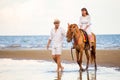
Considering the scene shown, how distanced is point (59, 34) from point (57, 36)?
0.04m

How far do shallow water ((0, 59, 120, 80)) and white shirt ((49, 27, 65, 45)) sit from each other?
1.11ft

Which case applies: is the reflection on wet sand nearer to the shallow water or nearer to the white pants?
the shallow water

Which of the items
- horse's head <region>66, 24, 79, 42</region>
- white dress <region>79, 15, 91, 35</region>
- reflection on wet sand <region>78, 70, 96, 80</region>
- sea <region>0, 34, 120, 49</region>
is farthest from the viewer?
sea <region>0, 34, 120, 49</region>

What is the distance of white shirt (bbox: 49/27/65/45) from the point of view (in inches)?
178

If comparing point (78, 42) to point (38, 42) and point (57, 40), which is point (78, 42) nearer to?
point (57, 40)

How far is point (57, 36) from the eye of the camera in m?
4.54

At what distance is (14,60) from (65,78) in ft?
3.70

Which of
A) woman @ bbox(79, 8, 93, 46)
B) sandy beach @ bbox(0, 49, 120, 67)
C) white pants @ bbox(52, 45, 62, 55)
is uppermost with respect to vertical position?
woman @ bbox(79, 8, 93, 46)

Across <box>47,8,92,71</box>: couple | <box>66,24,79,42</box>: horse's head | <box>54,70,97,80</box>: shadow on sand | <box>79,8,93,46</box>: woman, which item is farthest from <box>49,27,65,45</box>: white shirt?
<box>54,70,97,80</box>: shadow on sand

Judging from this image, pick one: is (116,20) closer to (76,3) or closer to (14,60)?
(76,3)

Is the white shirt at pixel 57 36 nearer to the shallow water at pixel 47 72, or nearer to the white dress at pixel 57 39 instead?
the white dress at pixel 57 39

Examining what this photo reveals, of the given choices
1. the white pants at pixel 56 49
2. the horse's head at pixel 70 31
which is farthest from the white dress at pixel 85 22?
the white pants at pixel 56 49

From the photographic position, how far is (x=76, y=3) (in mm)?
4832

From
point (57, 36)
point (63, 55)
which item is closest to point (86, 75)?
point (63, 55)
